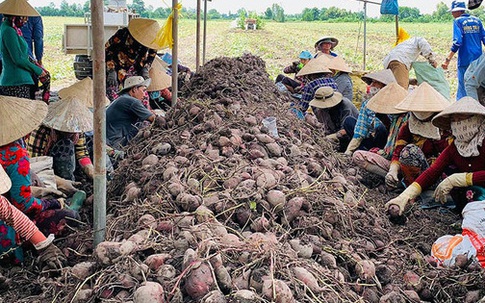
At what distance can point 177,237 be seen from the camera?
2.40 meters

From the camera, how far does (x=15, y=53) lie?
210 inches

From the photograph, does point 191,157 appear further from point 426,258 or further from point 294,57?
point 294,57

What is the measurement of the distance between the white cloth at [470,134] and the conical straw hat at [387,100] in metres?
1.07

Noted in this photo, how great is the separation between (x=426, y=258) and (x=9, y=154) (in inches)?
92.2

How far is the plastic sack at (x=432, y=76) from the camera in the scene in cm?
640

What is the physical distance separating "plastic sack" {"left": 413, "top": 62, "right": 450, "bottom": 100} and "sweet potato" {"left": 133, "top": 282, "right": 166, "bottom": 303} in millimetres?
5175

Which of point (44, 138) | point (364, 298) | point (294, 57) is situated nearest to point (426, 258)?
point (364, 298)

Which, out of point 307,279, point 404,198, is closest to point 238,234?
point 307,279

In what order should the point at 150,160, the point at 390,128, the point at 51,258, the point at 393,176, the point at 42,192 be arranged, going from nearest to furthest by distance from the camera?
the point at 51,258 < the point at 42,192 < the point at 150,160 < the point at 393,176 < the point at 390,128

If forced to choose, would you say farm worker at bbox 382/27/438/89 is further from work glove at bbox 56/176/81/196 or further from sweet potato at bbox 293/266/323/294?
sweet potato at bbox 293/266/323/294

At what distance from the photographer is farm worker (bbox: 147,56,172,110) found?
636 centimetres

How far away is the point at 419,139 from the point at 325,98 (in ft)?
5.12

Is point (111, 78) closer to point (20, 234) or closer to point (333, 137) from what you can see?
point (333, 137)

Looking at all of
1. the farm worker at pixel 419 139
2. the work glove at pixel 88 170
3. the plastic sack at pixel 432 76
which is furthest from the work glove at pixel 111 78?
the plastic sack at pixel 432 76
